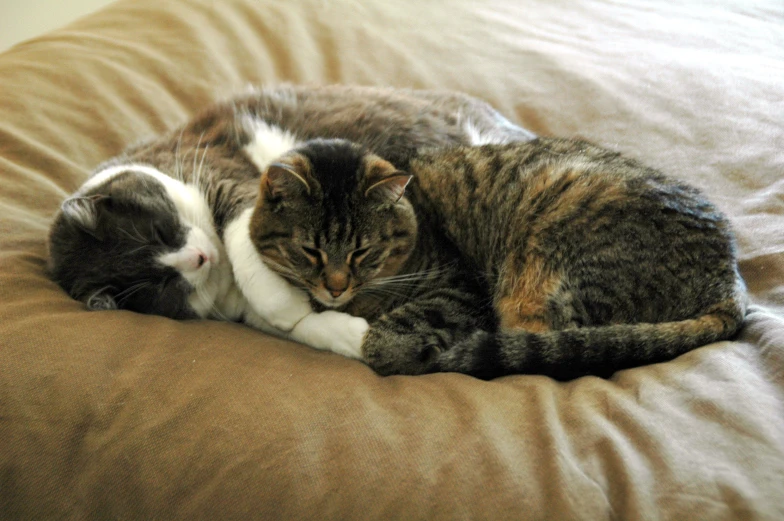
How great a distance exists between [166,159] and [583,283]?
1.25 meters

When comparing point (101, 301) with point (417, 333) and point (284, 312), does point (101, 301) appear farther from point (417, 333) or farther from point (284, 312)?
point (417, 333)

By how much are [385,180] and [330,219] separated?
177mm

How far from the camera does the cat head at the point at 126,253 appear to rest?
4.94 ft

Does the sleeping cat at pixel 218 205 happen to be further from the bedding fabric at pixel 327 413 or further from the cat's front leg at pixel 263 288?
the bedding fabric at pixel 327 413

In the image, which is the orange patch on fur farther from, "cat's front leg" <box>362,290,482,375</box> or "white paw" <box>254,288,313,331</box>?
"white paw" <box>254,288,313,331</box>

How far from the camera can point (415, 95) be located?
6.98 feet

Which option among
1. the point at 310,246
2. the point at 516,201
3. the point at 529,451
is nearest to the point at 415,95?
the point at 516,201

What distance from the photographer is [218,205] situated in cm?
176

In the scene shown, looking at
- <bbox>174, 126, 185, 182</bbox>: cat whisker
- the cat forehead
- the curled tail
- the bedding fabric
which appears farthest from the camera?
<bbox>174, 126, 185, 182</bbox>: cat whisker

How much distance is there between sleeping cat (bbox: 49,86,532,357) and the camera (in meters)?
1.51

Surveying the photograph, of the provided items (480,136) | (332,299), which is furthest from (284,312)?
(480,136)

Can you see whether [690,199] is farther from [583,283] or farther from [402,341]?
[402,341]

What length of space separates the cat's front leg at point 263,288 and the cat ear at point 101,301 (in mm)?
318

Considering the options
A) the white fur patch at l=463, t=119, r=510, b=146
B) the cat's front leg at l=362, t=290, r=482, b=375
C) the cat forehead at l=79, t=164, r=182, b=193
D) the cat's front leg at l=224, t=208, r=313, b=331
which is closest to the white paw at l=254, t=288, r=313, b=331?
the cat's front leg at l=224, t=208, r=313, b=331
